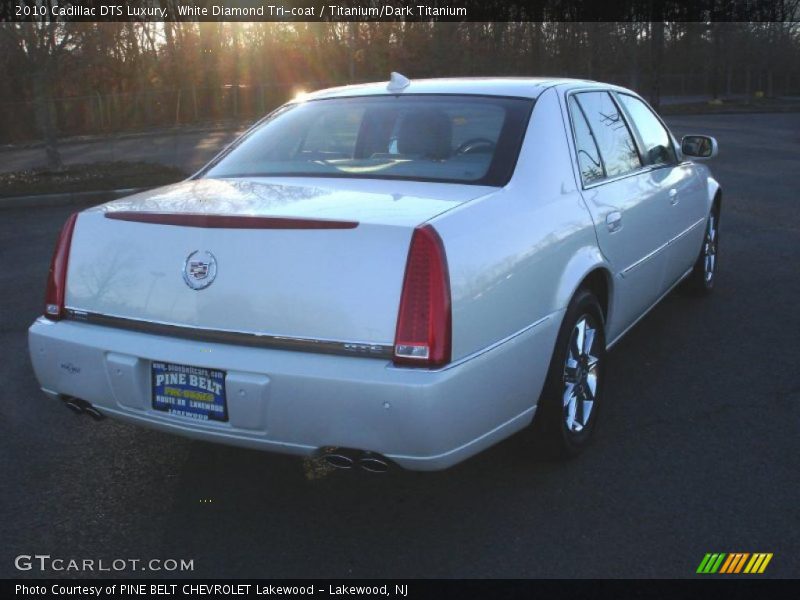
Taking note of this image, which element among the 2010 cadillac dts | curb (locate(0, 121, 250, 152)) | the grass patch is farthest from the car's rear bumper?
curb (locate(0, 121, 250, 152))

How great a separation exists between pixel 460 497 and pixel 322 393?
94cm

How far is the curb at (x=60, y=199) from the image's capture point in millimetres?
11914

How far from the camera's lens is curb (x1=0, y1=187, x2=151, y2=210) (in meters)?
11.9

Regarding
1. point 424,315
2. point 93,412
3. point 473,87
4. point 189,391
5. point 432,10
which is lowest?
point 93,412

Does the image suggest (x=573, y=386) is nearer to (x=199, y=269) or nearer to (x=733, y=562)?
(x=733, y=562)

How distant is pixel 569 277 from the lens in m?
3.52

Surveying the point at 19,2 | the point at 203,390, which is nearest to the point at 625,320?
the point at 203,390

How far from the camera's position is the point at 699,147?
575cm

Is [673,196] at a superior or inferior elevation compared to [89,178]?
superior

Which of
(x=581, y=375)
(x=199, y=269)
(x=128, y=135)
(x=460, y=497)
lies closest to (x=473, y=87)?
(x=581, y=375)

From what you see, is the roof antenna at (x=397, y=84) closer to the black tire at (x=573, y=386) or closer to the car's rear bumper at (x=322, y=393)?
the black tire at (x=573, y=386)

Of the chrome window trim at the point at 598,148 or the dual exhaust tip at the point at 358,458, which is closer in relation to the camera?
the dual exhaust tip at the point at 358,458
